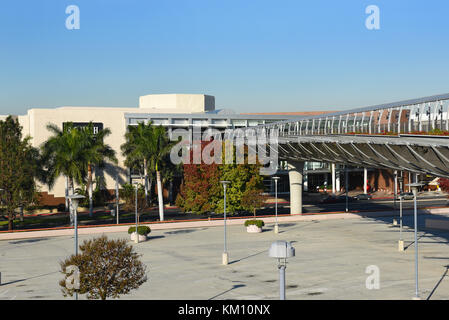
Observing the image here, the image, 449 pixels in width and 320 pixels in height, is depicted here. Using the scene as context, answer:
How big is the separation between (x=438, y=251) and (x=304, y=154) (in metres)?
20.3

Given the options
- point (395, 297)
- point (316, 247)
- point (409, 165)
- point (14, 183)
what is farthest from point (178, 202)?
point (395, 297)

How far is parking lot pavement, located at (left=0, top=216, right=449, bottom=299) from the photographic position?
33.8 meters

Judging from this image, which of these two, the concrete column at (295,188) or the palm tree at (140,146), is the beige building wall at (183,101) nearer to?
the palm tree at (140,146)

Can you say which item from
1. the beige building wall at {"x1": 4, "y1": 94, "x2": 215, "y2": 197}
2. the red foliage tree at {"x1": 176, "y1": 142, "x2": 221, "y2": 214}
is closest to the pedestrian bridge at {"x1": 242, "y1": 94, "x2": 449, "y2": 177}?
the red foliage tree at {"x1": 176, "y1": 142, "x2": 221, "y2": 214}

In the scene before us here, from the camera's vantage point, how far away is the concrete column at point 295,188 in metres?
74.7

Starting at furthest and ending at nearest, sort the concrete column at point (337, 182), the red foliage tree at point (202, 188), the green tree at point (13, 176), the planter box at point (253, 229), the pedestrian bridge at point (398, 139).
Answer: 1. the concrete column at point (337, 182)
2. the red foliage tree at point (202, 188)
3. the green tree at point (13, 176)
4. the planter box at point (253, 229)
5. the pedestrian bridge at point (398, 139)

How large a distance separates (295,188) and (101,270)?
169 ft

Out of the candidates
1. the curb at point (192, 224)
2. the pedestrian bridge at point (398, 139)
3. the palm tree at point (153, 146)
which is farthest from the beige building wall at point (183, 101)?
the pedestrian bridge at point (398, 139)

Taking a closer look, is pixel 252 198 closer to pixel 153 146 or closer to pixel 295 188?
pixel 295 188

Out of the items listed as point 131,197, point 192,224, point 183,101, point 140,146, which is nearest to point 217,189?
point 192,224

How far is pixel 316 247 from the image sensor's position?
5053 centimetres

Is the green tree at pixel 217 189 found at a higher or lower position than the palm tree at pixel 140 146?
lower

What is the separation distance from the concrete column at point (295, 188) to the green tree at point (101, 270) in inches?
1969

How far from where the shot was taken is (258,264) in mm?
42844
